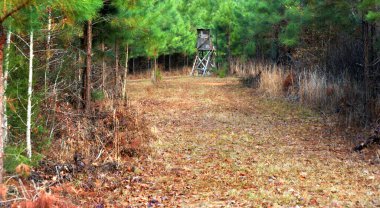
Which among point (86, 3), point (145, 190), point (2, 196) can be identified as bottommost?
point (145, 190)

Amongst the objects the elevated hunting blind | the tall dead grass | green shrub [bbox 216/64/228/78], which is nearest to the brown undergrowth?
the tall dead grass

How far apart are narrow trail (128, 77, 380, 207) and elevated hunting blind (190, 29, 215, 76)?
28.5m

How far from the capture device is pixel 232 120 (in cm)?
1205

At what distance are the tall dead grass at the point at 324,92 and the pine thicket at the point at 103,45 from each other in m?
0.28

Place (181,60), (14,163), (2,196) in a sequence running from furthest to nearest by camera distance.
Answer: (181,60), (14,163), (2,196)

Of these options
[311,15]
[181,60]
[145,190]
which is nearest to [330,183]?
[145,190]

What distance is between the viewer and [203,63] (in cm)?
4291

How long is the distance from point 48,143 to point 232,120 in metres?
6.31

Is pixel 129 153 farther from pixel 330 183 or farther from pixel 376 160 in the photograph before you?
pixel 376 160

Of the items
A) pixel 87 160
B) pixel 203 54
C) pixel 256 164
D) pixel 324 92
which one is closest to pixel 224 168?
pixel 256 164

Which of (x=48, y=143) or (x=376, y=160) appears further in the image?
(x=376, y=160)

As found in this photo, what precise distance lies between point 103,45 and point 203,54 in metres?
29.9

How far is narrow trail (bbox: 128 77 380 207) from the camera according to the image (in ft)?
18.1

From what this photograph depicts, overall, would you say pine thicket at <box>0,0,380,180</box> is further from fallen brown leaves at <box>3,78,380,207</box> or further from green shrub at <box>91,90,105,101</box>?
fallen brown leaves at <box>3,78,380,207</box>
